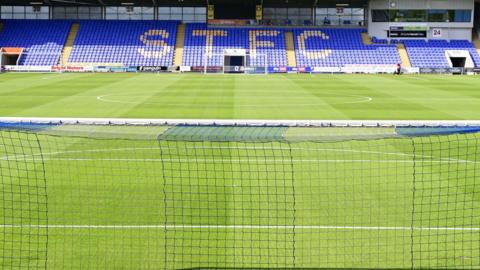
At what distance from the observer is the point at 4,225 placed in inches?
387

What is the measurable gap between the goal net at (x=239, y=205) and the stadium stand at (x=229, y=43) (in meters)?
50.6

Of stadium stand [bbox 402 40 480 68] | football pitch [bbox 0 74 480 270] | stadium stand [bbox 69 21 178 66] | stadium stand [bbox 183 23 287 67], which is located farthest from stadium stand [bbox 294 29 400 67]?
football pitch [bbox 0 74 480 270]

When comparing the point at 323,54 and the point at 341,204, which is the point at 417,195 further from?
the point at 323,54

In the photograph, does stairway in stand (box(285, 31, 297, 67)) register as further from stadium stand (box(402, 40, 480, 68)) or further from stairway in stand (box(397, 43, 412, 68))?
stadium stand (box(402, 40, 480, 68))

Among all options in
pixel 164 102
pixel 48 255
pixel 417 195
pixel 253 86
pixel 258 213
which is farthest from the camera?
pixel 253 86

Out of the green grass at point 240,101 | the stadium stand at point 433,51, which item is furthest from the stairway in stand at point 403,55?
the green grass at point 240,101

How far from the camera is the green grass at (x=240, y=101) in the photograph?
25.5 m

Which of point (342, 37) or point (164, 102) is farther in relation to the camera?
point (342, 37)

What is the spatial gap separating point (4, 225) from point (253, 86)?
32.7 m

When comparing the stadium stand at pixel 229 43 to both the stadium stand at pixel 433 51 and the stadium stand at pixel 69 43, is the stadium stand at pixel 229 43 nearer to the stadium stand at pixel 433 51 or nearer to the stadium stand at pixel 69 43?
the stadium stand at pixel 69 43

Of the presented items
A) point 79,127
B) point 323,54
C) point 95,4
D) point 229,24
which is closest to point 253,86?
point 79,127

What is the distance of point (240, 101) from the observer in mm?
30797

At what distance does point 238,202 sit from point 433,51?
6308cm

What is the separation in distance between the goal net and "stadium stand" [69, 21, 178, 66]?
50.6 m
